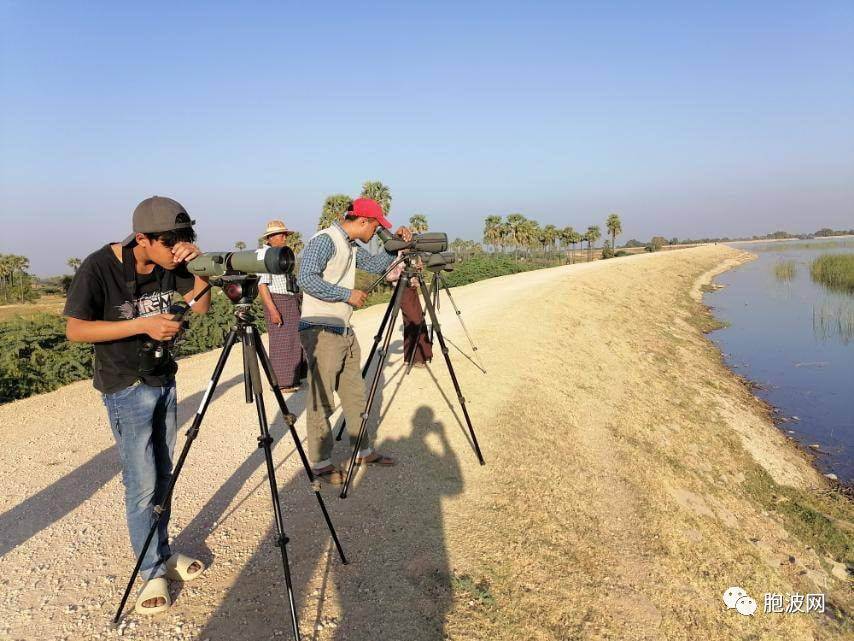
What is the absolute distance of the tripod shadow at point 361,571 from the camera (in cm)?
296

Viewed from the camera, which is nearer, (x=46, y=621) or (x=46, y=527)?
(x=46, y=621)

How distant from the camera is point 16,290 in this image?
4191cm

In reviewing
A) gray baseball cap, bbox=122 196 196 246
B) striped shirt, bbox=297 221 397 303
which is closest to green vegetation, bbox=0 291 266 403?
striped shirt, bbox=297 221 397 303

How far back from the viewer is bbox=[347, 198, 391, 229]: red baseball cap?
384 cm

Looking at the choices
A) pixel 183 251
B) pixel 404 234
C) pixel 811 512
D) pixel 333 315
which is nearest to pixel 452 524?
pixel 333 315

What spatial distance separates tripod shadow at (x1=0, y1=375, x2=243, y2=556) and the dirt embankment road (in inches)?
0.9

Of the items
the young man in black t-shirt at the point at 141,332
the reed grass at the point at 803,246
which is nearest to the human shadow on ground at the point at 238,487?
the young man in black t-shirt at the point at 141,332

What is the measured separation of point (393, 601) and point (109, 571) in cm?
203

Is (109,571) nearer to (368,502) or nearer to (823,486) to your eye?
(368,502)

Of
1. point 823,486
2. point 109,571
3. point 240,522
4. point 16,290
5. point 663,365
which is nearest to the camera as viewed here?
point 109,571

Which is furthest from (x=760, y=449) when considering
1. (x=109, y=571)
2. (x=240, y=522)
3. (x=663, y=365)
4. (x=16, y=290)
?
(x=16, y=290)

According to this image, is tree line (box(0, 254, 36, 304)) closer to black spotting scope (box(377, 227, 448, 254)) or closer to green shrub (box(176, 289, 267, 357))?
green shrub (box(176, 289, 267, 357))

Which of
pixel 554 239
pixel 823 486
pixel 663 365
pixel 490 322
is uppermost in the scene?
pixel 554 239

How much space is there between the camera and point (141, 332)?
8.14ft
